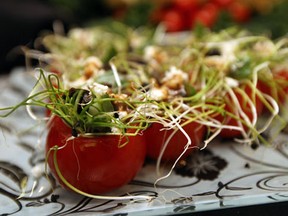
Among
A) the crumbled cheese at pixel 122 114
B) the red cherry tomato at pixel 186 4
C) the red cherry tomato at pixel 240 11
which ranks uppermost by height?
the red cherry tomato at pixel 186 4

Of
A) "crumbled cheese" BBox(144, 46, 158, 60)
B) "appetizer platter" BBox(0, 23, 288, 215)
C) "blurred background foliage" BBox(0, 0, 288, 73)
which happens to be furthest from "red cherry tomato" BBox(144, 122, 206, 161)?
"blurred background foliage" BBox(0, 0, 288, 73)

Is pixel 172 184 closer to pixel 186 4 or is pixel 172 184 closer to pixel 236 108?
pixel 236 108

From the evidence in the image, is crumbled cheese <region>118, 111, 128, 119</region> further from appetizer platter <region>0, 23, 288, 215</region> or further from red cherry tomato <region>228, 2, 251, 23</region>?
red cherry tomato <region>228, 2, 251, 23</region>

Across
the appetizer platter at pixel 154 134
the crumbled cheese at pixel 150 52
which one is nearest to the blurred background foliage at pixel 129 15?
the crumbled cheese at pixel 150 52

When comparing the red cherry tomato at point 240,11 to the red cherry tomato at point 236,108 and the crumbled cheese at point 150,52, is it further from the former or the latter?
the red cherry tomato at point 236,108

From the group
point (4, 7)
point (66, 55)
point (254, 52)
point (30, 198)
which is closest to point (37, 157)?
→ point (30, 198)
